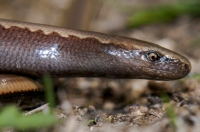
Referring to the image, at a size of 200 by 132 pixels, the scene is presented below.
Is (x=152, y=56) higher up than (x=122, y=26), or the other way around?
(x=152, y=56)

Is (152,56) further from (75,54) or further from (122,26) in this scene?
(122,26)

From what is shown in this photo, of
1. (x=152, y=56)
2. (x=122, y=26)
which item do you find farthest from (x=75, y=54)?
(x=122, y=26)

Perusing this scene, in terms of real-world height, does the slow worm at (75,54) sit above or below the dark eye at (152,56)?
below

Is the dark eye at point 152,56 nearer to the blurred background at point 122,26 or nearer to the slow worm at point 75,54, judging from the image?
the slow worm at point 75,54

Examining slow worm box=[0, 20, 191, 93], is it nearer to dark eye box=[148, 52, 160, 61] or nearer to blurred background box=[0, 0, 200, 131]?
dark eye box=[148, 52, 160, 61]

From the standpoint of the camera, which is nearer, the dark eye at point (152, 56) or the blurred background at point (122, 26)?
the dark eye at point (152, 56)


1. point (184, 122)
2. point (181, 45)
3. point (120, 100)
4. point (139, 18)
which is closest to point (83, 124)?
point (184, 122)

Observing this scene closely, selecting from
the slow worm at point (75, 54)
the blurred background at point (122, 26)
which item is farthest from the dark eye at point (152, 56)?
the blurred background at point (122, 26)
